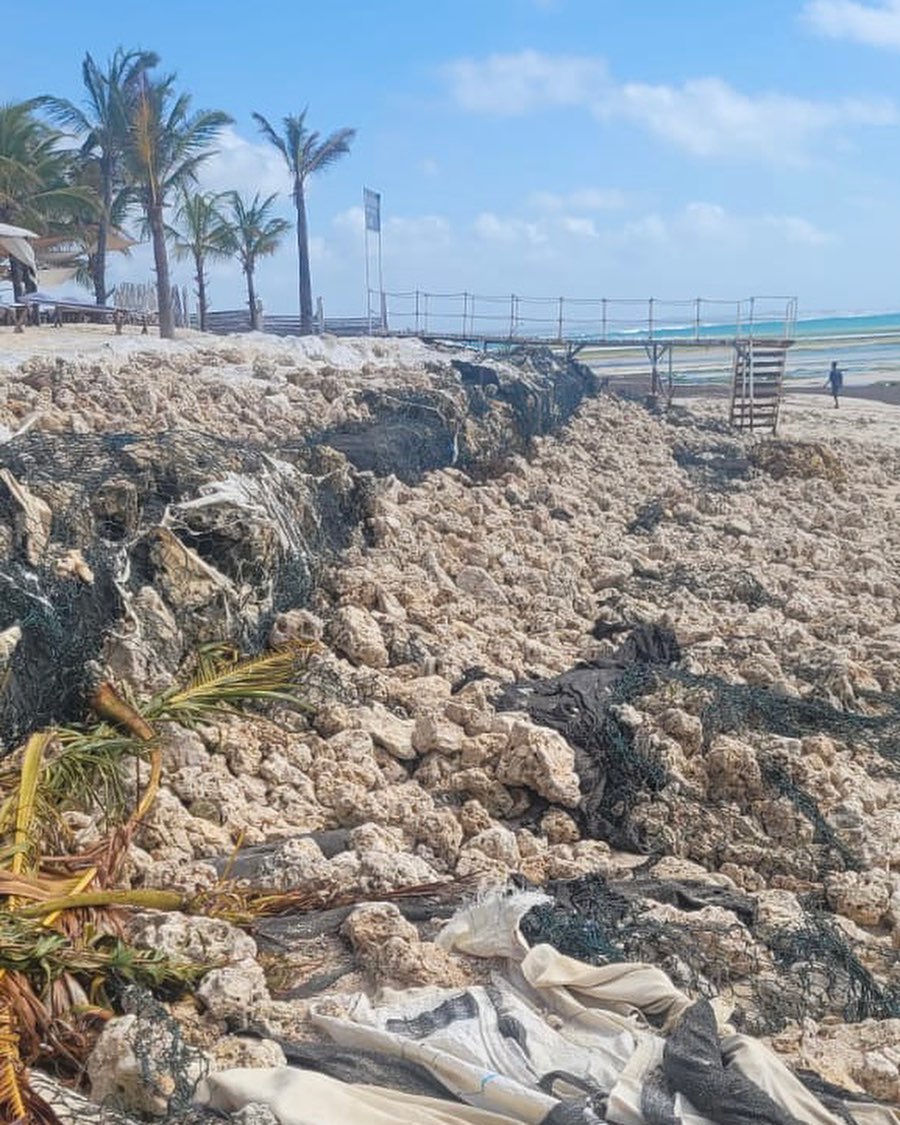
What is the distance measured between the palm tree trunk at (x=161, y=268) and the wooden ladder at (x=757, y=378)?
11.6 meters

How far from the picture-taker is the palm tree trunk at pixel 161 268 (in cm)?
2505

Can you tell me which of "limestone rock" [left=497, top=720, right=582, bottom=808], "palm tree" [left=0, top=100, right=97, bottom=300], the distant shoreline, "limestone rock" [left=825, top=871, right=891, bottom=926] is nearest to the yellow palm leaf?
"limestone rock" [left=497, top=720, right=582, bottom=808]

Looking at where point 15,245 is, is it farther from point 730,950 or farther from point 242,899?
point 730,950

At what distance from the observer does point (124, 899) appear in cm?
347

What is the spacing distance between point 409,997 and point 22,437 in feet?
16.9

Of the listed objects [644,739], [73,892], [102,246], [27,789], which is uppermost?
[102,246]

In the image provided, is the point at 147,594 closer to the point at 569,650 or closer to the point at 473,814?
the point at 473,814

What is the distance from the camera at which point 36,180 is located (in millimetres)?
26453

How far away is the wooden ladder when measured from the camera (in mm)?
23547

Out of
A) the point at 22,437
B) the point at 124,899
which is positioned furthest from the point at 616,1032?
the point at 22,437

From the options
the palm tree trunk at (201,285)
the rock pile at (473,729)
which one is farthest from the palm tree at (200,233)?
the rock pile at (473,729)

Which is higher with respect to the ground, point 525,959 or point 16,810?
point 16,810

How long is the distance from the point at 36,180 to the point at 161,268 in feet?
11.0

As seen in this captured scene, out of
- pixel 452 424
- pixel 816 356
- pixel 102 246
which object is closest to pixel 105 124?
pixel 102 246
